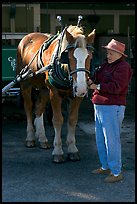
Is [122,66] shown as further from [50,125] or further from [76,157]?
[50,125]

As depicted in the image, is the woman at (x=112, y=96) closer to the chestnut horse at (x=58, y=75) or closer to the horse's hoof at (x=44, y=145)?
the chestnut horse at (x=58, y=75)

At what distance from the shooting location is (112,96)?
4.75m

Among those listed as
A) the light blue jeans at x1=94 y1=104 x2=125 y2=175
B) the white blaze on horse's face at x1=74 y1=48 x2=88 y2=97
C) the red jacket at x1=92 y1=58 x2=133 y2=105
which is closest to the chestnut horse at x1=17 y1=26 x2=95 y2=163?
the white blaze on horse's face at x1=74 y1=48 x2=88 y2=97

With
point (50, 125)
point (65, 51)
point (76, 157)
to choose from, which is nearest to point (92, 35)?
point (65, 51)

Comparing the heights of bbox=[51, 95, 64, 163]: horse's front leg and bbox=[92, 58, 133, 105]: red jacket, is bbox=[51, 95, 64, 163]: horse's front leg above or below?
below

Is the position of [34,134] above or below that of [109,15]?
below

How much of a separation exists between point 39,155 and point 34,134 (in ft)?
2.45

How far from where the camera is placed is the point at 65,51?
5.02 m

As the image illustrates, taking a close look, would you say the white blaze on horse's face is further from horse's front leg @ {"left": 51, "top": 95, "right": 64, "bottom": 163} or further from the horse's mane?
horse's front leg @ {"left": 51, "top": 95, "right": 64, "bottom": 163}

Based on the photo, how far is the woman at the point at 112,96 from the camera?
4680mm

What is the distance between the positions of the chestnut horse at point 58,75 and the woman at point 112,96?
200 millimetres

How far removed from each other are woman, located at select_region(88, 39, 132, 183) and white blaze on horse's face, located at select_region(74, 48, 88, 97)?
0.13 m

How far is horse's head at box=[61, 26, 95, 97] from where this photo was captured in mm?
4750

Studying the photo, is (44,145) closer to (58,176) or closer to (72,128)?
(72,128)
